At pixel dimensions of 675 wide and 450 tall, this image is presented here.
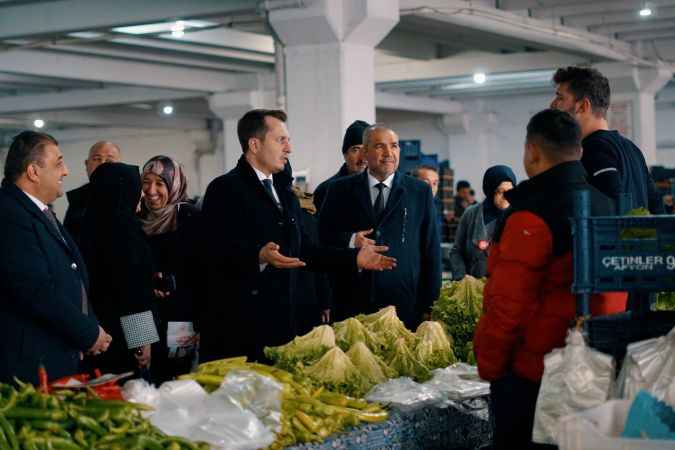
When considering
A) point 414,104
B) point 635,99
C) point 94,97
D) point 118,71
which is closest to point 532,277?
point 118,71

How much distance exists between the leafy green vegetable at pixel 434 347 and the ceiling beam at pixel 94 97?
61.8 feet

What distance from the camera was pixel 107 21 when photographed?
13.9 metres

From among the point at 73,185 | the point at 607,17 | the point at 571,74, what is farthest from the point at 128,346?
the point at 73,185

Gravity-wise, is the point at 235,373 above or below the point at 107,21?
below

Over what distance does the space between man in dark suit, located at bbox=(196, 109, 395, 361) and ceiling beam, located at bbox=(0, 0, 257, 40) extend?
8.03 m

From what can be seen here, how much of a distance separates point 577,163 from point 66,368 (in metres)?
2.20

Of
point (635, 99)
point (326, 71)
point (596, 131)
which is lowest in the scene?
point (596, 131)

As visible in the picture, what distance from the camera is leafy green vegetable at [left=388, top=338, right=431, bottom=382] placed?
15.6 ft

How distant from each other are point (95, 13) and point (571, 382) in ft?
38.3

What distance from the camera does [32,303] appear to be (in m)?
4.30

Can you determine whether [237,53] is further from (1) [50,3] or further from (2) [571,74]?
(2) [571,74]

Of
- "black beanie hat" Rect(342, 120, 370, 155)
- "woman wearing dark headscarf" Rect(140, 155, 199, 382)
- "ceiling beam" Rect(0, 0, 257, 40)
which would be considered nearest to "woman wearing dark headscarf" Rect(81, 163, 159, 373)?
"woman wearing dark headscarf" Rect(140, 155, 199, 382)

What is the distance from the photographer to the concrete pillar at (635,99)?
21.0 metres

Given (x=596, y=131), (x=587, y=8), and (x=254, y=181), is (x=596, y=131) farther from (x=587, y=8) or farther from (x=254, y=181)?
(x=587, y=8)
